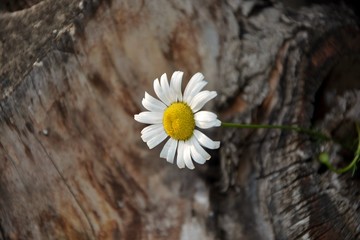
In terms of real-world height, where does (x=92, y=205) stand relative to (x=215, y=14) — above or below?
below

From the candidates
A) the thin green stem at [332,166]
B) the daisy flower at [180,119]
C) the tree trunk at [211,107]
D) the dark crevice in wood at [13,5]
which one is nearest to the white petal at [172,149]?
the daisy flower at [180,119]

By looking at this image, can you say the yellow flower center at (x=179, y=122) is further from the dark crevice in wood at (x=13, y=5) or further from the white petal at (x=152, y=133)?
the dark crevice in wood at (x=13, y=5)

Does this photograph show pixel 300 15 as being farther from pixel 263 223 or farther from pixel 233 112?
pixel 263 223

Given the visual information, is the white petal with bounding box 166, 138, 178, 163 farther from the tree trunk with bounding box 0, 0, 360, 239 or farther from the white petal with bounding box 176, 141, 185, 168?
the tree trunk with bounding box 0, 0, 360, 239

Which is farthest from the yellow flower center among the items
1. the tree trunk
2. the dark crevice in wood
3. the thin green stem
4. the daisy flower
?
the dark crevice in wood

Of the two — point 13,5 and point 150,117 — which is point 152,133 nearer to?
point 150,117

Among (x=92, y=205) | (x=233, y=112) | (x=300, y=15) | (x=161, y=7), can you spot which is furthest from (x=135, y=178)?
(x=300, y=15)

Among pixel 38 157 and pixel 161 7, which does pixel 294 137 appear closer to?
pixel 161 7

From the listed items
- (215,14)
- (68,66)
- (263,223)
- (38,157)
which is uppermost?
(215,14)

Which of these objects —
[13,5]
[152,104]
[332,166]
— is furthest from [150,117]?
[13,5]
